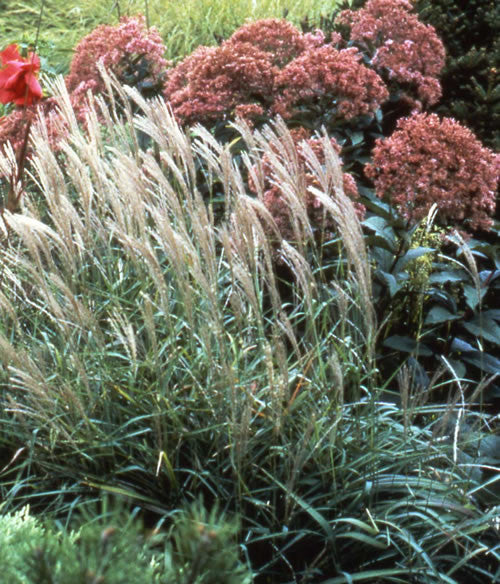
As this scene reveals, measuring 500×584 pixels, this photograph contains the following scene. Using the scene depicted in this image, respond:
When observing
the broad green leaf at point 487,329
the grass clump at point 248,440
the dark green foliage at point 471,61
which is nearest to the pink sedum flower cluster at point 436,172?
the broad green leaf at point 487,329

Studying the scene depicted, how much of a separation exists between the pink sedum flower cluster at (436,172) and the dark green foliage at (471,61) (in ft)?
4.20

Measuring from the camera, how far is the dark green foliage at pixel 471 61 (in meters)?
4.42

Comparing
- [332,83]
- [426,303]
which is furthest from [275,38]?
[426,303]

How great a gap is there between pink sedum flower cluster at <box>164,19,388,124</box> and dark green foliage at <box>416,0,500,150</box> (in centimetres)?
75

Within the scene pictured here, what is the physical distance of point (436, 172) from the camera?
10.00 ft

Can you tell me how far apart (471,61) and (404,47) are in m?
0.74

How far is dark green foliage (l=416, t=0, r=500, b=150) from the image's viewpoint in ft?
14.5

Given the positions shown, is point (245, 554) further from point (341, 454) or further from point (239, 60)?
point (239, 60)

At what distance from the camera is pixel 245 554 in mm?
2033

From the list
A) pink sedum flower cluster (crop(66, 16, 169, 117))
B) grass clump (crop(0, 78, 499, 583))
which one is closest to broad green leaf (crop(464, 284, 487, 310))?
grass clump (crop(0, 78, 499, 583))

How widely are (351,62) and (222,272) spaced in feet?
3.83

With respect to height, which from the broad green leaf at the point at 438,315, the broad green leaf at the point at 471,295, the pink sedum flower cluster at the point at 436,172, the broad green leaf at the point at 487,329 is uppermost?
the pink sedum flower cluster at the point at 436,172

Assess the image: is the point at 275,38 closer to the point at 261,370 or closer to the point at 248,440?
the point at 261,370

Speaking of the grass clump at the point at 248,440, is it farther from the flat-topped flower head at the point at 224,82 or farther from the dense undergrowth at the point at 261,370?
the flat-topped flower head at the point at 224,82
